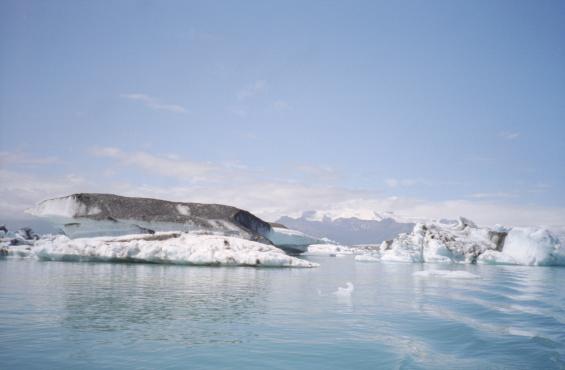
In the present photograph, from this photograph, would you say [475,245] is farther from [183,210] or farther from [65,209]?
[65,209]

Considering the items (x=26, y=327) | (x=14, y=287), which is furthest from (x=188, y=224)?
(x=26, y=327)

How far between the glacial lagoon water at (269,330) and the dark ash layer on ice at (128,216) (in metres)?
20.7

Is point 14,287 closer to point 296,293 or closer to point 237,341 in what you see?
point 296,293

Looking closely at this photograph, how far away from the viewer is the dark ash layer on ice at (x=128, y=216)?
1453 inches

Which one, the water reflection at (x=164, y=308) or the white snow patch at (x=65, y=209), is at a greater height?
the white snow patch at (x=65, y=209)

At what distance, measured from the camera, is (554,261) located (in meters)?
48.2

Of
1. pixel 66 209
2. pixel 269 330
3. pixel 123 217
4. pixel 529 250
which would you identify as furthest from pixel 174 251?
pixel 529 250

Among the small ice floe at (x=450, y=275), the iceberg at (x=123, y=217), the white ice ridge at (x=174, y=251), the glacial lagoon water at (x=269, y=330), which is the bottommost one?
the small ice floe at (x=450, y=275)

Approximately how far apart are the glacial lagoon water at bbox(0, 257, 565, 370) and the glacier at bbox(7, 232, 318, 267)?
14.3m

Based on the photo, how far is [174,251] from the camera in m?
31.2

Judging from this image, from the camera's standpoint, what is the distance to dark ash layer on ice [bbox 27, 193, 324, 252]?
36906 mm

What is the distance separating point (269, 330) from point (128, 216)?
30638mm

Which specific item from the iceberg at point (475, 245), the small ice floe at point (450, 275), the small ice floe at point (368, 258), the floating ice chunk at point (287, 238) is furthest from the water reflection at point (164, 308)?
the small ice floe at point (368, 258)

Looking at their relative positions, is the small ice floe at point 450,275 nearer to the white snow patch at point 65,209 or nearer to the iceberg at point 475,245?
the iceberg at point 475,245
